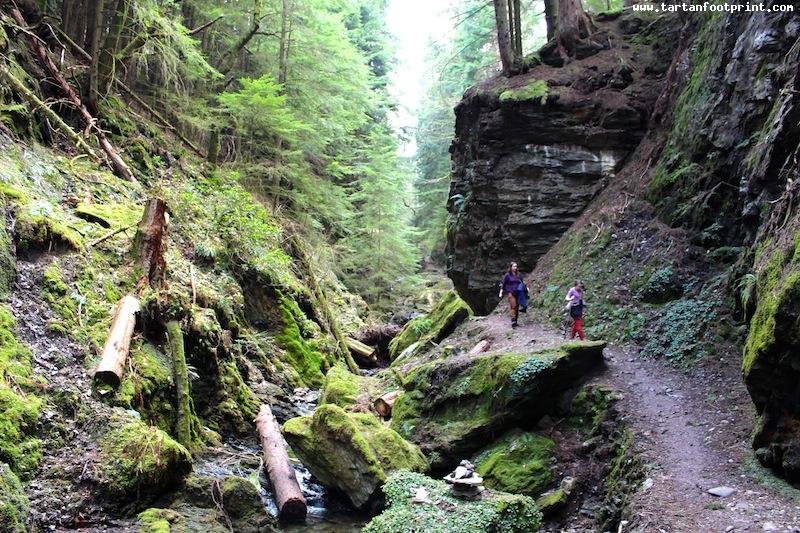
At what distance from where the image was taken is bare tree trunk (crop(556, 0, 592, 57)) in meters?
17.3

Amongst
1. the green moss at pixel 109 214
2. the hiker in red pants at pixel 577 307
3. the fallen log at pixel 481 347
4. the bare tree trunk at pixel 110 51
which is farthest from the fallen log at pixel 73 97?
the hiker in red pants at pixel 577 307

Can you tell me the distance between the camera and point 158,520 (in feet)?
19.1

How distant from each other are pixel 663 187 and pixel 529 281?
4536 millimetres

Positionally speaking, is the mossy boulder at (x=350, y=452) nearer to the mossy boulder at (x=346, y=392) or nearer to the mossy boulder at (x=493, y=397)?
the mossy boulder at (x=493, y=397)

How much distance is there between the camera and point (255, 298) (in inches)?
548

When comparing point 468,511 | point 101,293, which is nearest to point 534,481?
point 468,511

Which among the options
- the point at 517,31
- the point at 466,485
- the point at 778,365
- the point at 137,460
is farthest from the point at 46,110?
the point at 517,31

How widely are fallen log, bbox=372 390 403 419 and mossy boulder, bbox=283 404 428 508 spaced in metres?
2.49

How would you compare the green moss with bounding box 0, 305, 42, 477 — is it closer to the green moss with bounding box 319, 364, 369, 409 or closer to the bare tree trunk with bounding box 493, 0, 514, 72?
the green moss with bounding box 319, 364, 369, 409

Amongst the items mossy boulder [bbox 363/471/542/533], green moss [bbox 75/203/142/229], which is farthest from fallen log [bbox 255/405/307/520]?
green moss [bbox 75/203/142/229]

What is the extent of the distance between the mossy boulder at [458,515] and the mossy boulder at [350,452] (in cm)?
112

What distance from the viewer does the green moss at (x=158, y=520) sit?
563 centimetres

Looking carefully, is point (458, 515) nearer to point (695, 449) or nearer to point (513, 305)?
point (695, 449)

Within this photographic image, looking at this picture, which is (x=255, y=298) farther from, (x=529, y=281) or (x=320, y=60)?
(x=320, y=60)
